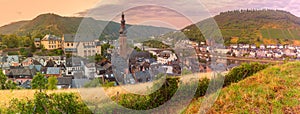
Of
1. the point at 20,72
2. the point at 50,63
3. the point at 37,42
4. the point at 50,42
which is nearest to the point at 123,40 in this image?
the point at 20,72

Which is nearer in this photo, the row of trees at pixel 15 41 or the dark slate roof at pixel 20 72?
the dark slate roof at pixel 20 72

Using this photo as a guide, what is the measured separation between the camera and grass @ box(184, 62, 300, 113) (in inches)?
157

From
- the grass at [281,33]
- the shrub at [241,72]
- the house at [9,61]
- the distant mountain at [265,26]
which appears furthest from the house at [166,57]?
the grass at [281,33]

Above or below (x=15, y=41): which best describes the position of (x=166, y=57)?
below

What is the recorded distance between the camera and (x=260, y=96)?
14.3 feet

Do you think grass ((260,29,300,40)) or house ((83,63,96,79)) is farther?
grass ((260,29,300,40))

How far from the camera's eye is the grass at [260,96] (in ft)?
13.1

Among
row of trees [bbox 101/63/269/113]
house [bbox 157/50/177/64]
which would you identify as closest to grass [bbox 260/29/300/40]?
row of trees [bbox 101/63/269/113]

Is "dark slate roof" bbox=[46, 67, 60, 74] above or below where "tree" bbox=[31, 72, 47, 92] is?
below

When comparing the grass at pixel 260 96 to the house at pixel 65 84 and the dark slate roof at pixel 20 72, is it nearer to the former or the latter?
the house at pixel 65 84

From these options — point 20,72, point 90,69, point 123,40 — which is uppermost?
point 123,40

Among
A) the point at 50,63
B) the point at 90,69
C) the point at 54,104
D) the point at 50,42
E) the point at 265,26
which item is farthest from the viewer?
the point at 265,26

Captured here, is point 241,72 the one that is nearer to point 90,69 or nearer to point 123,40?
point 123,40

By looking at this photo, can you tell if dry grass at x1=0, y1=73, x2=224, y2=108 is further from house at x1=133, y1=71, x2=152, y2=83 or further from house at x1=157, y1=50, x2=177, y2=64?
house at x1=157, y1=50, x2=177, y2=64
